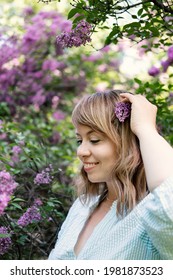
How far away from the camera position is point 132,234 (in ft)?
4.88

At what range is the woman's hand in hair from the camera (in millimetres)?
1457

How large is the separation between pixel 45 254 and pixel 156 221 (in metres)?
1.18

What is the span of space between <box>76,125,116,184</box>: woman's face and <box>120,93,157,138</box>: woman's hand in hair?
150mm

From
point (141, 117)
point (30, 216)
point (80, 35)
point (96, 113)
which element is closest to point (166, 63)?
point (80, 35)

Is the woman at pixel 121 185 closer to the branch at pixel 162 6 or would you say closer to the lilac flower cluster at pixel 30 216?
the lilac flower cluster at pixel 30 216

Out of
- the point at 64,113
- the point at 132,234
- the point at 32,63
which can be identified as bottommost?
the point at 64,113

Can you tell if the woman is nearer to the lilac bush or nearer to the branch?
the lilac bush

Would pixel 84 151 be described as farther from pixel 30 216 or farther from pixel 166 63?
pixel 166 63

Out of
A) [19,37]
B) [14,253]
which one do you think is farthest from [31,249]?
[19,37]

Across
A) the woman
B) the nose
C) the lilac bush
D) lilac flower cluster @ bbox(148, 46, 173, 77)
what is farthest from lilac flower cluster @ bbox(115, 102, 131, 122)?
lilac flower cluster @ bbox(148, 46, 173, 77)

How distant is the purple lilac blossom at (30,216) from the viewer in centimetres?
207

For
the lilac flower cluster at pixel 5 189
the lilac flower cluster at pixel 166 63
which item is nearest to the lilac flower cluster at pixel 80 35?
the lilac flower cluster at pixel 5 189

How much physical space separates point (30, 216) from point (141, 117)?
0.81 metres

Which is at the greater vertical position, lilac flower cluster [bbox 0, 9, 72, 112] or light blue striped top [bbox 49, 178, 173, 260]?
light blue striped top [bbox 49, 178, 173, 260]
